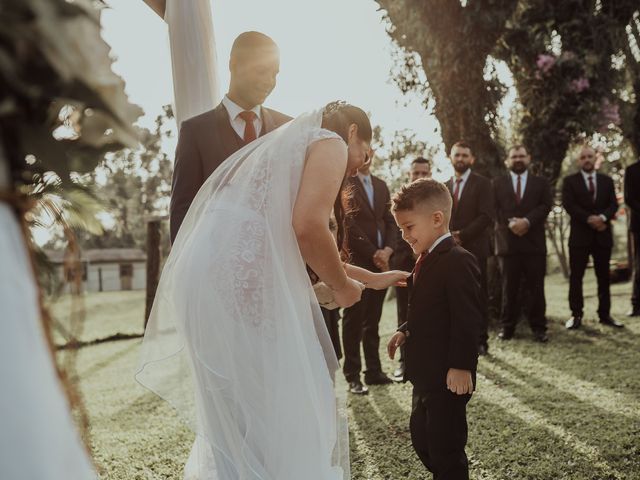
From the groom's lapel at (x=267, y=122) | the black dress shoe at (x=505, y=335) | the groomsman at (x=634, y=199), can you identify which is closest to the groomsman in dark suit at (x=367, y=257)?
the black dress shoe at (x=505, y=335)

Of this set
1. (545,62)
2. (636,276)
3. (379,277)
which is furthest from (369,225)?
(545,62)

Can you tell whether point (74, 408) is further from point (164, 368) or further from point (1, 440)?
point (164, 368)

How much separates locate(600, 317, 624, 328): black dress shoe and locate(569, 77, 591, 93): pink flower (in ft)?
11.9

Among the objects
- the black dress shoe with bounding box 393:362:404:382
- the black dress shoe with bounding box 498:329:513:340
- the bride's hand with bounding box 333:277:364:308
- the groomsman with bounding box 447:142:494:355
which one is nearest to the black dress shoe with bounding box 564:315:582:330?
the black dress shoe with bounding box 498:329:513:340

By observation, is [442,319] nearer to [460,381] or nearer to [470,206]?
[460,381]

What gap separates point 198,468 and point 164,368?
502mm

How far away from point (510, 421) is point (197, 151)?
2.92 m

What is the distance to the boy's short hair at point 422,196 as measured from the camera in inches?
115

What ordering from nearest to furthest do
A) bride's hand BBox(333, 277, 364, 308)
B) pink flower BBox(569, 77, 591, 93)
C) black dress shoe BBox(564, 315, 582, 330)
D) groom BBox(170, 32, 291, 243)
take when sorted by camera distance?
1. bride's hand BBox(333, 277, 364, 308)
2. groom BBox(170, 32, 291, 243)
3. black dress shoe BBox(564, 315, 582, 330)
4. pink flower BBox(569, 77, 591, 93)

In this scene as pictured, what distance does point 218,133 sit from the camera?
2938mm

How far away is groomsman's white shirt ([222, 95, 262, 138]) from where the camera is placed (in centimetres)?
294

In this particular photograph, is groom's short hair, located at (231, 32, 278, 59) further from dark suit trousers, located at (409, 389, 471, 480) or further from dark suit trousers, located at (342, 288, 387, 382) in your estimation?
dark suit trousers, located at (342, 288, 387, 382)

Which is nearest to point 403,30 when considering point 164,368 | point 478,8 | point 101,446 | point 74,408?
point 478,8

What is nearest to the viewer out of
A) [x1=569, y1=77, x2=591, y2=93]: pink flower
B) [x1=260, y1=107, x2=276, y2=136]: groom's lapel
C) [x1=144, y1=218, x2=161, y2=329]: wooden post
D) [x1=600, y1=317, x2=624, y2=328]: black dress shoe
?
[x1=260, y1=107, x2=276, y2=136]: groom's lapel
